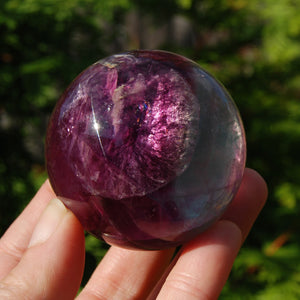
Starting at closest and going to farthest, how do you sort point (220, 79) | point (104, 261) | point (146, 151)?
point (146, 151), point (104, 261), point (220, 79)

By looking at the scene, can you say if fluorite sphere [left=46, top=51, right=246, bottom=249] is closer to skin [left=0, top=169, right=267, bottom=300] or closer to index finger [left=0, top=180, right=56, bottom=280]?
skin [left=0, top=169, right=267, bottom=300]

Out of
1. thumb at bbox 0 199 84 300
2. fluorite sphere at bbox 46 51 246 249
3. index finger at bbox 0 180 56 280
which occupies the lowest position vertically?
index finger at bbox 0 180 56 280

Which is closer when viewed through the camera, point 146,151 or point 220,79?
point 146,151

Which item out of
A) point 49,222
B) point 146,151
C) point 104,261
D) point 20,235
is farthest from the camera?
point 104,261

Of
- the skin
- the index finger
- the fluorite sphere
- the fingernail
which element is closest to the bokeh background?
the skin

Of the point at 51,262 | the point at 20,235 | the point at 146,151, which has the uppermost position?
the point at 146,151

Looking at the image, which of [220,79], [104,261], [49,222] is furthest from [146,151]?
[220,79]

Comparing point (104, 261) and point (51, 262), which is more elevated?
point (51, 262)

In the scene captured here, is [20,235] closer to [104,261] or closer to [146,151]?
[104,261]
